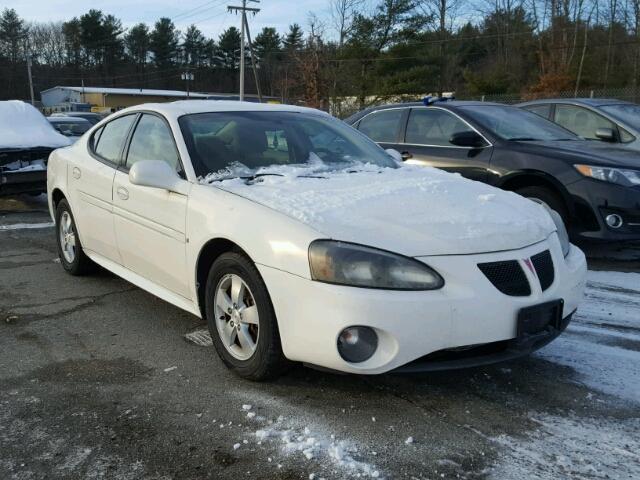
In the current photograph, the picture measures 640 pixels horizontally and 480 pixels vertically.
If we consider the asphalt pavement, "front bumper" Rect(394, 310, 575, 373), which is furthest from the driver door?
"front bumper" Rect(394, 310, 575, 373)

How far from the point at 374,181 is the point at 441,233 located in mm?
879

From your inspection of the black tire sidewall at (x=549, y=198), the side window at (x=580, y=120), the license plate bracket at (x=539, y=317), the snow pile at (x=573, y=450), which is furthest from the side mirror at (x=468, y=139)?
the snow pile at (x=573, y=450)

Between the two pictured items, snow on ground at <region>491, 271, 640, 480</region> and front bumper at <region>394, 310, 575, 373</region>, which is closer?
snow on ground at <region>491, 271, 640, 480</region>

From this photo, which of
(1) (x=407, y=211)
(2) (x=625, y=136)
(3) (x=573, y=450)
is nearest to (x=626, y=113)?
(2) (x=625, y=136)

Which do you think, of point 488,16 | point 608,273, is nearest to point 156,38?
point 488,16

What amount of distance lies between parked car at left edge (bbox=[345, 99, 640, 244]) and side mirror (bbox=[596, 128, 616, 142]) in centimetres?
73

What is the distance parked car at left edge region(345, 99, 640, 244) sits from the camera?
18.0ft

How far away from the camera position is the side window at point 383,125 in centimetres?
720

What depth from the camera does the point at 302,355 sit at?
9.21ft

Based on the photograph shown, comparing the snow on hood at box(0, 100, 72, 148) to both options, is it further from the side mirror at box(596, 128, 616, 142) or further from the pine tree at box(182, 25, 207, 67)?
the pine tree at box(182, 25, 207, 67)

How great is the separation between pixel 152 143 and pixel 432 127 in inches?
146

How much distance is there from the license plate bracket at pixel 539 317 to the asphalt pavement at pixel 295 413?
39 cm

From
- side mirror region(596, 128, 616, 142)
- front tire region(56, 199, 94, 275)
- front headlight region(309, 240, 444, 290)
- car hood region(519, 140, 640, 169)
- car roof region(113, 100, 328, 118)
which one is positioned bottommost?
front tire region(56, 199, 94, 275)

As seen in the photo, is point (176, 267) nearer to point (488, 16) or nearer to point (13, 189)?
point (13, 189)
